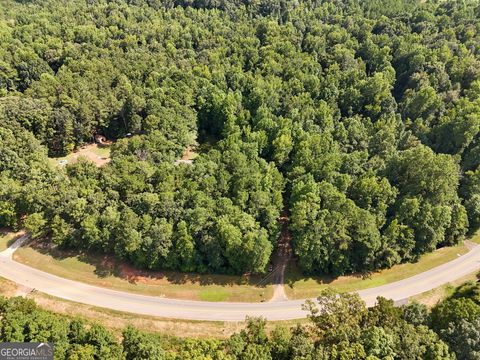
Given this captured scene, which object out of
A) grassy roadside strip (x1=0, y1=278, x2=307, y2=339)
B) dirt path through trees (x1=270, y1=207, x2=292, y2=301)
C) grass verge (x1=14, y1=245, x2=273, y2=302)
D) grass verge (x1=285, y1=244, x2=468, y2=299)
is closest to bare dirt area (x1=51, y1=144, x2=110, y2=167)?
grass verge (x1=14, y1=245, x2=273, y2=302)

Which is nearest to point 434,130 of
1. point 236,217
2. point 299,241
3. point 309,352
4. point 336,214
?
point 336,214

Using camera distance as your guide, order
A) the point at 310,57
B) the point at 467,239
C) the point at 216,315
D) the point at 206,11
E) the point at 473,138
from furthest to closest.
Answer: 1. the point at 206,11
2. the point at 310,57
3. the point at 473,138
4. the point at 467,239
5. the point at 216,315

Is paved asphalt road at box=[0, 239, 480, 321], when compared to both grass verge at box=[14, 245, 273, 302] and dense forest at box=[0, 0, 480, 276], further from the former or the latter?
dense forest at box=[0, 0, 480, 276]

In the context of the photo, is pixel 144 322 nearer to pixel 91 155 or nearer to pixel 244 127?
pixel 244 127

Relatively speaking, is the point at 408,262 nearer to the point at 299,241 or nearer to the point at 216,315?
the point at 299,241

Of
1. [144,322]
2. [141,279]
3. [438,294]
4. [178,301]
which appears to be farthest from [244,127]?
[438,294]

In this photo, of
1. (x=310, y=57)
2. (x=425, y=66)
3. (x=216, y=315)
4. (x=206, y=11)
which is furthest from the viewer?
(x=206, y=11)
